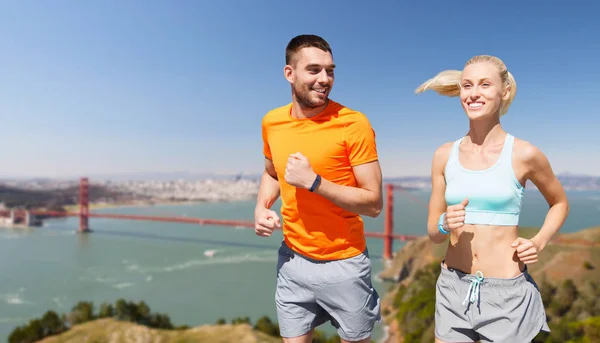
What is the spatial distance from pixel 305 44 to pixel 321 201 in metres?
0.41

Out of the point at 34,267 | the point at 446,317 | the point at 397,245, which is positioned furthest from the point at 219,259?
the point at 446,317

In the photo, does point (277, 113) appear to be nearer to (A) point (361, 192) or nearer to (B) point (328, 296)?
(A) point (361, 192)

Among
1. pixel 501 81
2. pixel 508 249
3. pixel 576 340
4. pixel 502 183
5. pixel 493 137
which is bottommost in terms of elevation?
pixel 576 340

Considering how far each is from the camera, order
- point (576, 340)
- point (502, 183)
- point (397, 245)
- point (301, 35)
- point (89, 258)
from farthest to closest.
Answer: point (397, 245) < point (89, 258) < point (576, 340) < point (301, 35) < point (502, 183)

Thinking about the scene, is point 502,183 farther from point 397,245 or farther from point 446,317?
point 397,245

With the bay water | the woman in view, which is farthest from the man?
the bay water

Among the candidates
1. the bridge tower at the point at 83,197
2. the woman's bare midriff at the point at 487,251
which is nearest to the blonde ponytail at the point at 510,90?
the woman's bare midriff at the point at 487,251

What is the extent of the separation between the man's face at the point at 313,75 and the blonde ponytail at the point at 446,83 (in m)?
0.30

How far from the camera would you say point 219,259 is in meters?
33.4

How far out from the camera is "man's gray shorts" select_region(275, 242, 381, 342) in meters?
1.18

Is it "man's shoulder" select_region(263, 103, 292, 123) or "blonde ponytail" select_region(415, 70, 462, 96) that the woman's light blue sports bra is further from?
"man's shoulder" select_region(263, 103, 292, 123)

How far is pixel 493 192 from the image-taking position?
1.08 m

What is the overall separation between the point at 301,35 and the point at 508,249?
2.49ft

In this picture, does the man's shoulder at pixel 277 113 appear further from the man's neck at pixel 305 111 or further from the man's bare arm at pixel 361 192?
the man's bare arm at pixel 361 192
